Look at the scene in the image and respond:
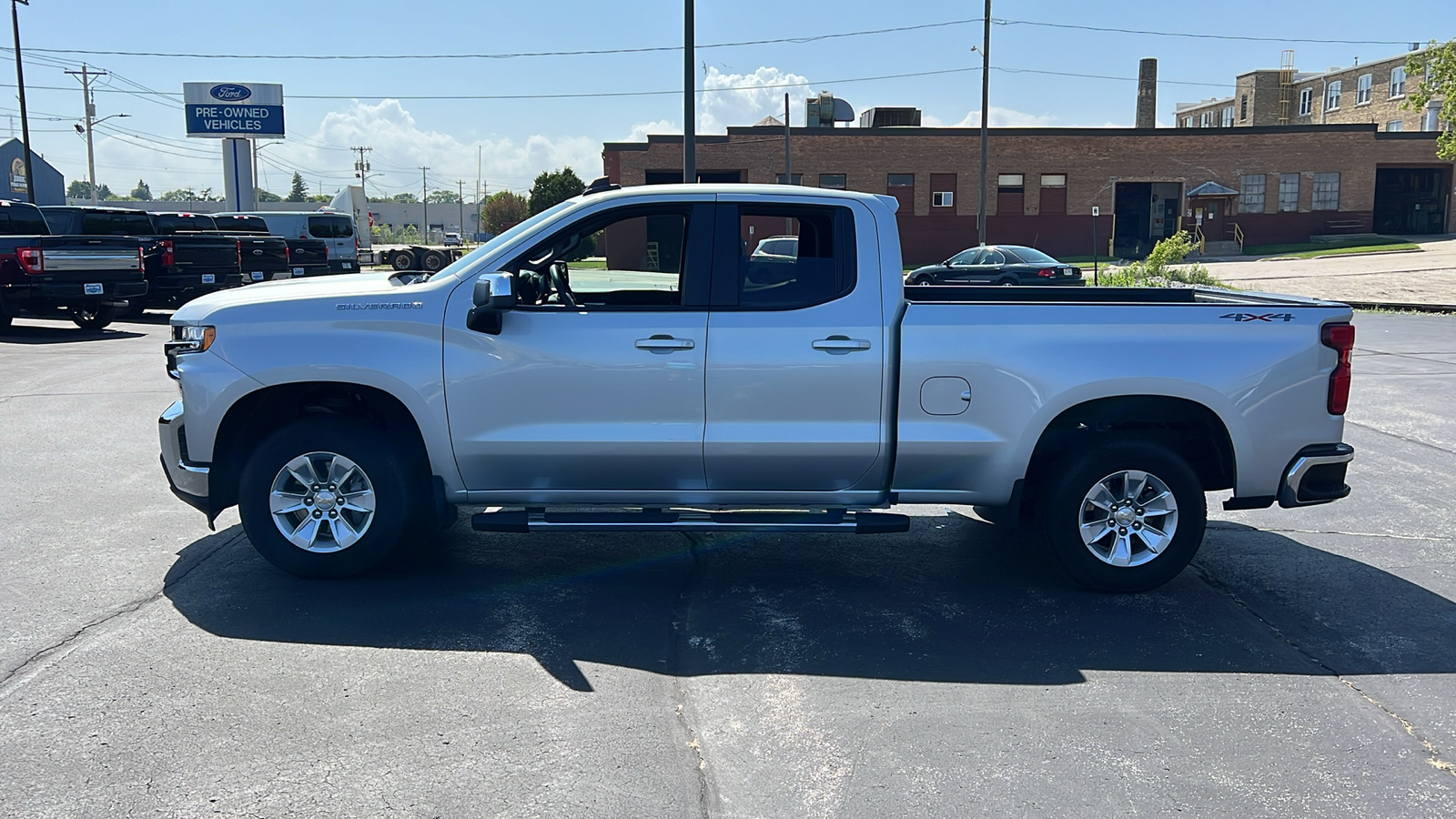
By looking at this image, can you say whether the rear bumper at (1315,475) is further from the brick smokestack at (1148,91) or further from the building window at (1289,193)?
the brick smokestack at (1148,91)

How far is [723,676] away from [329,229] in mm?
31878

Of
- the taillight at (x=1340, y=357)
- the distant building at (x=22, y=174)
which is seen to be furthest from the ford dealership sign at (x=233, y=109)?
the taillight at (x=1340, y=357)

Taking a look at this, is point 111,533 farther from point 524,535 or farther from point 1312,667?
point 1312,667

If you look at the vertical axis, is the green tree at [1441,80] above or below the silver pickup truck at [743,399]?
above

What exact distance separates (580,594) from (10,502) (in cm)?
425

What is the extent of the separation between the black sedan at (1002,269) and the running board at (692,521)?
846 inches

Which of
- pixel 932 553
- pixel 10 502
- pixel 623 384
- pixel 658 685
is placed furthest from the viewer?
pixel 10 502

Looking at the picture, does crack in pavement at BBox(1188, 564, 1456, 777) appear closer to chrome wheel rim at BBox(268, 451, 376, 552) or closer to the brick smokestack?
chrome wheel rim at BBox(268, 451, 376, 552)

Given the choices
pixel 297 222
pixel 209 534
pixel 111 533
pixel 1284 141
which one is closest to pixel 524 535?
pixel 209 534

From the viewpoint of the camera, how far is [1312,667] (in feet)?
16.1

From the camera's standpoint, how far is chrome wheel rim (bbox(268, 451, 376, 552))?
229 inches

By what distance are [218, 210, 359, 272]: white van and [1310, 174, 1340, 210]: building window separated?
40111mm

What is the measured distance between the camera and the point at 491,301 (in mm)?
5387

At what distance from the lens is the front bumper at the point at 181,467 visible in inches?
228
